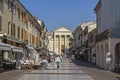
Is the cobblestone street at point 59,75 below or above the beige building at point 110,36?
below

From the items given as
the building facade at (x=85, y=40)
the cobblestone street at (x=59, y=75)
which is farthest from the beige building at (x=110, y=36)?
the building facade at (x=85, y=40)

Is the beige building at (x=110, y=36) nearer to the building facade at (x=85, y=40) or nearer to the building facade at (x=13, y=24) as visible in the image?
the building facade at (x=13, y=24)

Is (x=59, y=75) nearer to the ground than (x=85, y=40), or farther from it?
nearer to the ground

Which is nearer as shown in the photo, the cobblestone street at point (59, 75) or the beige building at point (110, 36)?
the cobblestone street at point (59, 75)

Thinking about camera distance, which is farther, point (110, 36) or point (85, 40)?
point (85, 40)

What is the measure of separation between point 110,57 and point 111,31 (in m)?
3.04

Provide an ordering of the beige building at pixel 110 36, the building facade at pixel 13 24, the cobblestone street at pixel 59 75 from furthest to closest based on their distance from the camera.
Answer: the beige building at pixel 110 36 < the building facade at pixel 13 24 < the cobblestone street at pixel 59 75

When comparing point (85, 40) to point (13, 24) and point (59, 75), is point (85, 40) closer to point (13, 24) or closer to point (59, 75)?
point (13, 24)

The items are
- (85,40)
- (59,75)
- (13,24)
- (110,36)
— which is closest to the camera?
(59,75)

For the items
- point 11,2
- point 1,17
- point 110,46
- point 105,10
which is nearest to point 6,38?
point 1,17

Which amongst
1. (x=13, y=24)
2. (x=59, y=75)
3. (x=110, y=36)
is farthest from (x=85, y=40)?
(x=59, y=75)

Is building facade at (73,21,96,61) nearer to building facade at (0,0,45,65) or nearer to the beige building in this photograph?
building facade at (0,0,45,65)

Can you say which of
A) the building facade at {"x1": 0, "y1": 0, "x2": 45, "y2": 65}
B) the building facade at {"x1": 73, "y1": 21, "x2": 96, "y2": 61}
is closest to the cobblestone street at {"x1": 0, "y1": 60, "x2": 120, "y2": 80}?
the building facade at {"x1": 0, "y1": 0, "x2": 45, "y2": 65}

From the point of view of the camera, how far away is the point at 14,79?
2794cm
